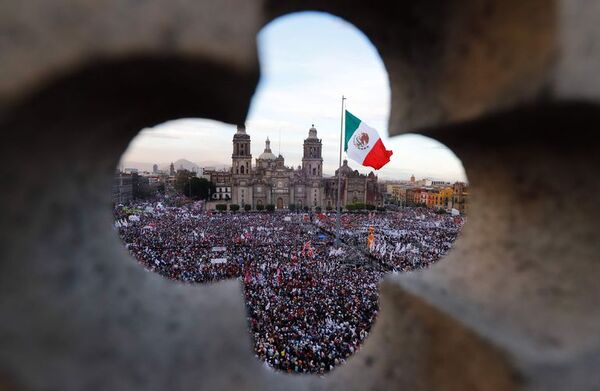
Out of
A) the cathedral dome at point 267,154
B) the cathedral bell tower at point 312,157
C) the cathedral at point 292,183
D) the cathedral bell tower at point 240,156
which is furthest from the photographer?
the cathedral dome at point 267,154

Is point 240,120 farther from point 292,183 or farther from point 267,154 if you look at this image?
point 267,154

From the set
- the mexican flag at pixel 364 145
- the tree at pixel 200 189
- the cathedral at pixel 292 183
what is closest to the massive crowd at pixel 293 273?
the mexican flag at pixel 364 145

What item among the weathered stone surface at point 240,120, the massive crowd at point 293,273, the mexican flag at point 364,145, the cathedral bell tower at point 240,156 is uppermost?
the cathedral bell tower at point 240,156

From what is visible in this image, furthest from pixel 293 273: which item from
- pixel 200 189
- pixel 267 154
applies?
pixel 267 154

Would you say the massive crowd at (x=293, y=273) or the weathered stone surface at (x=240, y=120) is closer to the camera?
the weathered stone surface at (x=240, y=120)

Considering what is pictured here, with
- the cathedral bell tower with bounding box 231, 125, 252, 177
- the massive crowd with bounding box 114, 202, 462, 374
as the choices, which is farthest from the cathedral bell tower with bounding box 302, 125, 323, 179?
the massive crowd with bounding box 114, 202, 462, 374

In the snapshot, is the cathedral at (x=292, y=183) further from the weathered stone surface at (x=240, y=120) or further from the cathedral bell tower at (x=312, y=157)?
the weathered stone surface at (x=240, y=120)

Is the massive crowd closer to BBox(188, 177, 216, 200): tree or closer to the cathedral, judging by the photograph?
the cathedral
